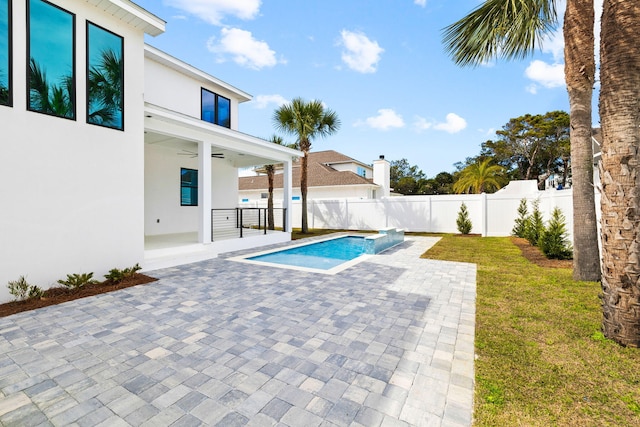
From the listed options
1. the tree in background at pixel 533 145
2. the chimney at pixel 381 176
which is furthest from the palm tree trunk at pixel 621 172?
the tree in background at pixel 533 145

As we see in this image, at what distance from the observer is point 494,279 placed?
659 centimetres

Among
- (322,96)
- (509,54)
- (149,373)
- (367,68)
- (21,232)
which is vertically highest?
(367,68)

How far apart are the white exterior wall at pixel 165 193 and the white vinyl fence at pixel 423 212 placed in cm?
892

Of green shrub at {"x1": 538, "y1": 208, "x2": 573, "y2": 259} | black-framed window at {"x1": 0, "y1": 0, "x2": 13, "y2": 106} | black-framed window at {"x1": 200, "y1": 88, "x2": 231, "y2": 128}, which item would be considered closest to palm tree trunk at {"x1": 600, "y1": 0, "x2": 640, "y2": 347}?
green shrub at {"x1": 538, "y1": 208, "x2": 573, "y2": 259}

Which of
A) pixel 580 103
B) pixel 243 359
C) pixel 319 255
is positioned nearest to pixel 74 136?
pixel 243 359

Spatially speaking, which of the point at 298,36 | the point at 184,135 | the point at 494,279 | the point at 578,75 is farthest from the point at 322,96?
the point at 494,279

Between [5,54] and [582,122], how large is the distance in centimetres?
1144

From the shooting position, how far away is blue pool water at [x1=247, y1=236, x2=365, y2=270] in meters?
9.12

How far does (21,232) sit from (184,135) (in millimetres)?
4641

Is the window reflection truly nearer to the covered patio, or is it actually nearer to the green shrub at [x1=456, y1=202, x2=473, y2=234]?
the covered patio

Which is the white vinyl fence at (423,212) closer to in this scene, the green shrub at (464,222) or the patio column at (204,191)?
the green shrub at (464,222)

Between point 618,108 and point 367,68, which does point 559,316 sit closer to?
point 618,108

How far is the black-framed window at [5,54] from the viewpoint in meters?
4.98

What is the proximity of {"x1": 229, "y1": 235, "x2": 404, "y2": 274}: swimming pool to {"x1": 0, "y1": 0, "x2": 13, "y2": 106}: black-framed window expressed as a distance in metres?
5.96
